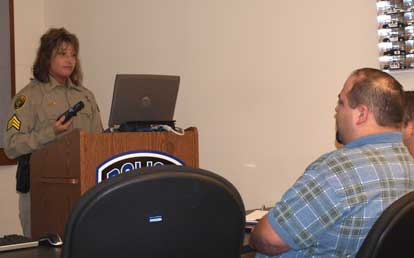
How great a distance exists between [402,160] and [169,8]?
2.59m

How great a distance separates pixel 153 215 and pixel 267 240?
0.57 m

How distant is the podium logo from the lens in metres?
2.01

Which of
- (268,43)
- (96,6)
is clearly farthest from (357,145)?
(96,6)

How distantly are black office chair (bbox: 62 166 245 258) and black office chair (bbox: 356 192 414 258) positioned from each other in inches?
13.0

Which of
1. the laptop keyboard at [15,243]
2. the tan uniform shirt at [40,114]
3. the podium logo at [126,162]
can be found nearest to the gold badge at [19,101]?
the tan uniform shirt at [40,114]

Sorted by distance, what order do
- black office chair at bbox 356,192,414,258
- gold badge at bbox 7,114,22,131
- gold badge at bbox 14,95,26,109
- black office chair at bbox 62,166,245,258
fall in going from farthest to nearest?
1. gold badge at bbox 14,95,26,109
2. gold badge at bbox 7,114,22,131
3. black office chair at bbox 356,192,414,258
4. black office chair at bbox 62,166,245,258

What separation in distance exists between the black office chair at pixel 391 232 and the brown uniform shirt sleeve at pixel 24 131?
1558 mm

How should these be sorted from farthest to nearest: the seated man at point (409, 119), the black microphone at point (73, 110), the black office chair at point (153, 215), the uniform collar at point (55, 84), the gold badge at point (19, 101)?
the uniform collar at point (55, 84), the gold badge at point (19, 101), the seated man at point (409, 119), the black microphone at point (73, 110), the black office chair at point (153, 215)

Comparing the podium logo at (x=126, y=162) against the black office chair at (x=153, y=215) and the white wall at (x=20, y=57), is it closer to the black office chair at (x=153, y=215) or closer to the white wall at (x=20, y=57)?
the black office chair at (x=153, y=215)

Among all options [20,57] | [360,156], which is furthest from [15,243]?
[20,57]

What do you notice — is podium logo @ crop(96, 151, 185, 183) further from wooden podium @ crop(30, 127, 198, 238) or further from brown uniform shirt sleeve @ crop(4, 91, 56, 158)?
brown uniform shirt sleeve @ crop(4, 91, 56, 158)

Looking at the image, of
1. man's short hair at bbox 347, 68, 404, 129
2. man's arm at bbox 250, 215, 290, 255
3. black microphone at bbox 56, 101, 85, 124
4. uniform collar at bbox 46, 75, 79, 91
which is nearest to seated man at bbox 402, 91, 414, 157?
man's short hair at bbox 347, 68, 404, 129

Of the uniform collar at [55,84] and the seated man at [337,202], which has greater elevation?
the uniform collar at [55,84]

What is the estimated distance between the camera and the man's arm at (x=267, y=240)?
1.60 metres
